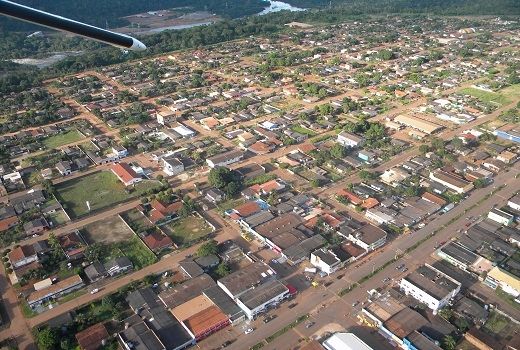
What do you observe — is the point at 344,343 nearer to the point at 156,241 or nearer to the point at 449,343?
the point at 449,343

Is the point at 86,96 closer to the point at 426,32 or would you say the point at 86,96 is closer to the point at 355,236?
the point at 355,236

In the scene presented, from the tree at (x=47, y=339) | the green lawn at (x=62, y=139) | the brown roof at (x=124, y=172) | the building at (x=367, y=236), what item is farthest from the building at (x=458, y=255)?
the green lawn at (x=62, y=139)

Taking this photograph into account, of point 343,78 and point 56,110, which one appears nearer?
point 56,110

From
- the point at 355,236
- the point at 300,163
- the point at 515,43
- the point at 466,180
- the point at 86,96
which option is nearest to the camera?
the point at 355,236

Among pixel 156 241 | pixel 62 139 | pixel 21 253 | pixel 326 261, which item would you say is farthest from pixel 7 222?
pixel 326 261

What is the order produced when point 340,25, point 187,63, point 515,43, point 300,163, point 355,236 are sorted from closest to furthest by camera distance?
1. point 355,236
2. point 300,163
3. point 187,63
4. point 515,43
5. point 340,25

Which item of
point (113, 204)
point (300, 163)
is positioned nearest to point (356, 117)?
point (300, 163)
